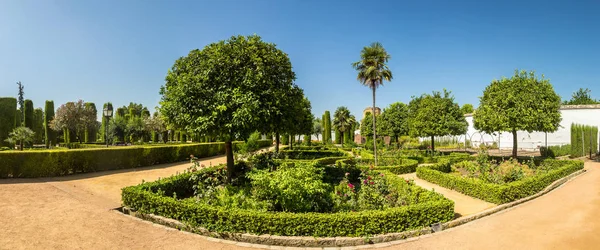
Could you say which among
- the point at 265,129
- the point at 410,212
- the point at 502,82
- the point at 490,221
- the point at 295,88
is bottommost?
the point at 490,221

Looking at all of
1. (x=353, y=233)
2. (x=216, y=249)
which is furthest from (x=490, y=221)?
(x=216, y=249)

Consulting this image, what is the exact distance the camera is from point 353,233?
666cm

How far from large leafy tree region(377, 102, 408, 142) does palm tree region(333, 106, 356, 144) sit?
7.85 m

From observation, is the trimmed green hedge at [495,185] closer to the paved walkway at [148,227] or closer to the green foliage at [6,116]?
the paved walkway at [148,227]

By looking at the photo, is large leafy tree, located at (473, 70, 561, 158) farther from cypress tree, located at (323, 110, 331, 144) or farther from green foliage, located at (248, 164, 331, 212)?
cypress tree, located at (323, 110, 331, 144)

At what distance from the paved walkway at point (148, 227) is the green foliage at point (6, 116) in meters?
22.4

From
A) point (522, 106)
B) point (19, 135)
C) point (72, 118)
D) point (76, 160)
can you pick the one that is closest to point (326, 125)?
point (522, 106)

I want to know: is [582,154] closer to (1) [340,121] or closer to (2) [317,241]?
(1) [340,121]

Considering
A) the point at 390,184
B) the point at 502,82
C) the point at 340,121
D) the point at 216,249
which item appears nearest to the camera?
the point at 216,249

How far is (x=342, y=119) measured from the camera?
46.3 m

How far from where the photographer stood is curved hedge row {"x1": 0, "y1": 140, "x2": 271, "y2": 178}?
42.8 feet

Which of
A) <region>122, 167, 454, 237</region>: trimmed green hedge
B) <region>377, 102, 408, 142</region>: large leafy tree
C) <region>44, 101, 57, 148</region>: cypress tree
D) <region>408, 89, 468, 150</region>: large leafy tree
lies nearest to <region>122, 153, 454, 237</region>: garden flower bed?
<region>122, 167, 454, 237</region>: trimmed green hedge

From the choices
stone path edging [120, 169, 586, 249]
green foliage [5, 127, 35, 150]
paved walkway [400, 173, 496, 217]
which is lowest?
paved walkway [400, 173, 496, 217]

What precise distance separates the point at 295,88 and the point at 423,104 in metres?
18.4
